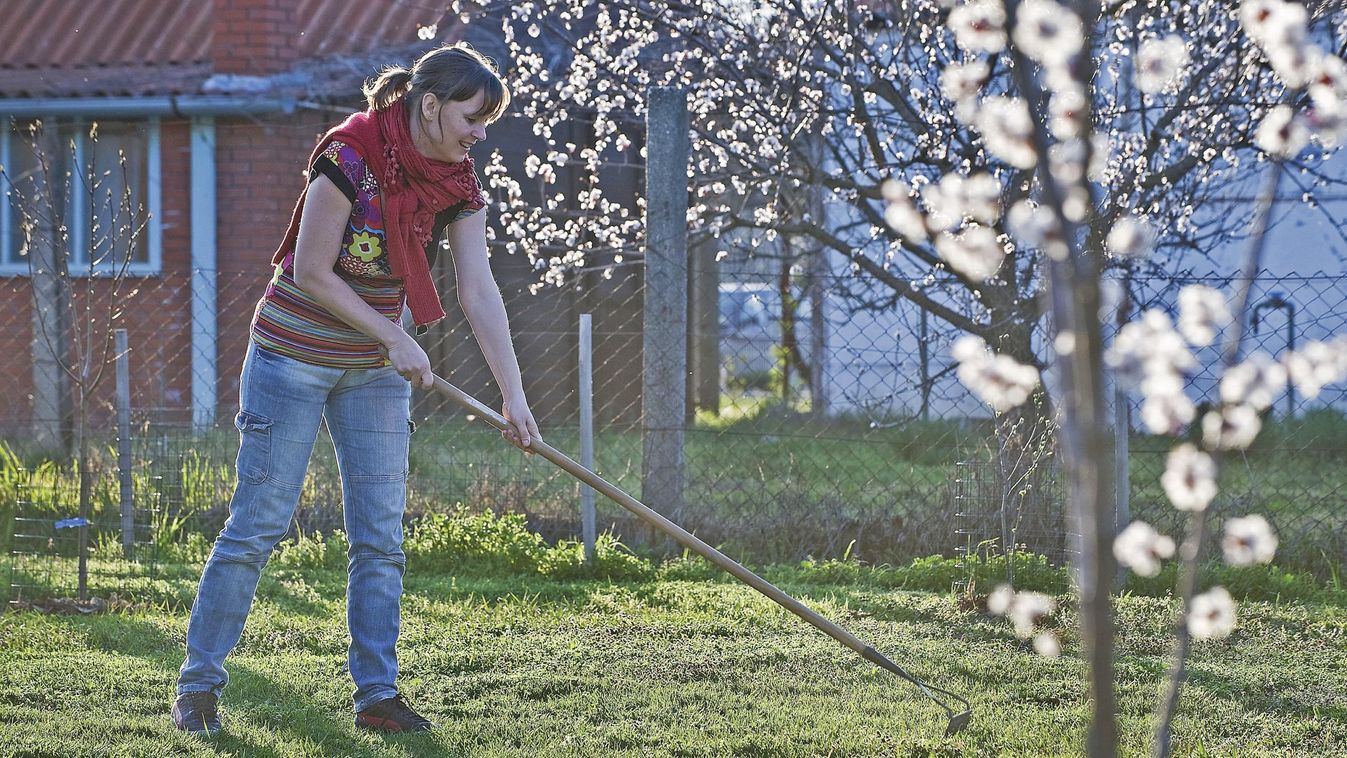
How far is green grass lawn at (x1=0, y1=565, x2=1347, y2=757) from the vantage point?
3.46 metres

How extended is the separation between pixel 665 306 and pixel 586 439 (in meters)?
0.81

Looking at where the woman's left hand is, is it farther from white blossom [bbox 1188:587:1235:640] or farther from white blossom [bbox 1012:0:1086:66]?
white blossom [bbox 1012:0:1086:66]

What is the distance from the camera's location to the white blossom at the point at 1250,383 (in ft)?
5.36

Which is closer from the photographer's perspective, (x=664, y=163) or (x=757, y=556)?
(x=757, y=556)

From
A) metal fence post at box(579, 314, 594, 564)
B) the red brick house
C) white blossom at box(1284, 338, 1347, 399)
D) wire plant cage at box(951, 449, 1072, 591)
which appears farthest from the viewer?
the red brick house

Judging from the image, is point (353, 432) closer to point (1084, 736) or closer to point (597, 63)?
point (1084, 736)

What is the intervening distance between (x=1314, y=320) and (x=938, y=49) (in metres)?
2.35

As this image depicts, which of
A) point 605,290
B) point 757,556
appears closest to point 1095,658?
point 757,556

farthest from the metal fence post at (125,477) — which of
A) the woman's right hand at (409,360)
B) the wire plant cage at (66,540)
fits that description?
the woman's right hand at (409,360)

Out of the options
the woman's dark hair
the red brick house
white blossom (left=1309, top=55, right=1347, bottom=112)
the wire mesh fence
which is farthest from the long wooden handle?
the red brick house

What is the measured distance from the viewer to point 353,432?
3.55 m

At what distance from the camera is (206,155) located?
10680 millimetres

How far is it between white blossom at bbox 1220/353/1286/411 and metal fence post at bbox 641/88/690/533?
465 cm

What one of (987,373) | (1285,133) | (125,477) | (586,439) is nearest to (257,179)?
(125,477)
